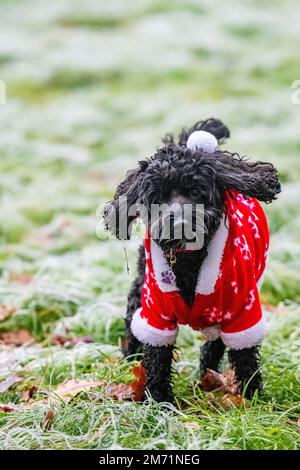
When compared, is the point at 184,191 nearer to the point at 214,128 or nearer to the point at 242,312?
the point at 242,312

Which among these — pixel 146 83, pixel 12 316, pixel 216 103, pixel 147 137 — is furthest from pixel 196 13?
pixel 12 316

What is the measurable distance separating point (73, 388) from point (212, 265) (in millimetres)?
906

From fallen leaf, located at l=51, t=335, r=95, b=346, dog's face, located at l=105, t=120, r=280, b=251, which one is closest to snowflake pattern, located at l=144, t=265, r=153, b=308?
dog's face, located at l=105, t=120, r=280, b=251

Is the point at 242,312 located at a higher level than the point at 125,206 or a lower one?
lower

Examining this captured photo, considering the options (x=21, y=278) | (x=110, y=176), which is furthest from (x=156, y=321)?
(x=110, y=176)

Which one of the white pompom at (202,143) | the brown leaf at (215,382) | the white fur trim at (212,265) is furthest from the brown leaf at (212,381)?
the white pompom at (202,143)

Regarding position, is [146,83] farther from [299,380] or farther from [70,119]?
[299,380]

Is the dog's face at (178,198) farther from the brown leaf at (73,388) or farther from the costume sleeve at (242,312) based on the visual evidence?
the brown leaf at (73,388)

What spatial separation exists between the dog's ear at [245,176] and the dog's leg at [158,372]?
83 cm

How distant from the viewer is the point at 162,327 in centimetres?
333

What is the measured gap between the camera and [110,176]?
28.2 ft

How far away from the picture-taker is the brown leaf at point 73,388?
3.40 metres

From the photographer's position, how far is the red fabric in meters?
3.22

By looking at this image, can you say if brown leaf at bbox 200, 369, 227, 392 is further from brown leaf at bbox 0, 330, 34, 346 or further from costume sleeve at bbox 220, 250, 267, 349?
brown leaf at bbox 0, 330, 34, 346
